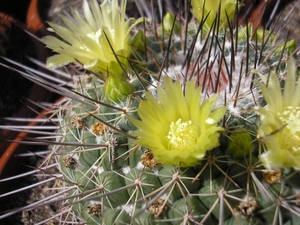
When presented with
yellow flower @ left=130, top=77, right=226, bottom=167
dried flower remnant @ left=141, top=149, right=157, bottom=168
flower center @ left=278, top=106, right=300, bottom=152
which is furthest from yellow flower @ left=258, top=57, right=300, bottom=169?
dried flower remnant @ left=141, top=149, right=157, bottom=168

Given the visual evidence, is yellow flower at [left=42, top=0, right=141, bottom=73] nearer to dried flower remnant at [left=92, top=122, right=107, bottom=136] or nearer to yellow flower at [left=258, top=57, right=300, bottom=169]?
dried flower remnant at [left=92, top=122, right=107, bottom=136]

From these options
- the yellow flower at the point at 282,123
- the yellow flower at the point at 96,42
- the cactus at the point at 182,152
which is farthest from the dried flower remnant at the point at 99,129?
the yellow flower at the point at 282,123

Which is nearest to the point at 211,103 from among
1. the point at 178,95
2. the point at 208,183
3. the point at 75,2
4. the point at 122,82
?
the point at 178,95

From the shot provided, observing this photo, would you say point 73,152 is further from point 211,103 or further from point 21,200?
point 21,200

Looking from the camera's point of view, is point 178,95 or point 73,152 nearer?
point 178,95

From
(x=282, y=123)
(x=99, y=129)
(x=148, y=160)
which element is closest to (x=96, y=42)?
(x=99, y=129)

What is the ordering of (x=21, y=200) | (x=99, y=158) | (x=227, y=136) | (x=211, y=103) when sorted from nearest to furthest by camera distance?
(x=211, y=103) → (x=227, y=136) → (x=99, y=158) → (x=21, y=200)

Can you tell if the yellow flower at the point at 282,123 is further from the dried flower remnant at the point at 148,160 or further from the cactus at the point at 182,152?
the dried flower remnant at the point at 148,160
